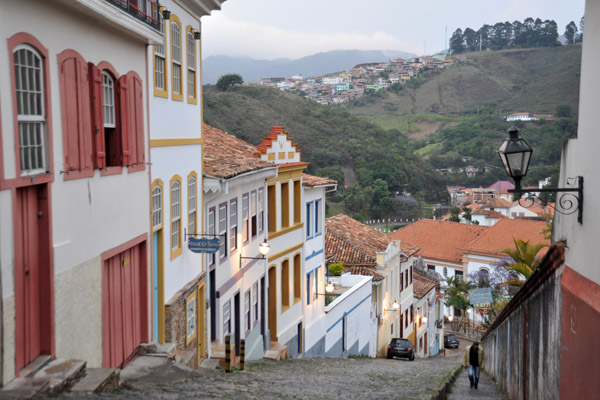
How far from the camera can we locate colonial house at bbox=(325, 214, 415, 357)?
101ft

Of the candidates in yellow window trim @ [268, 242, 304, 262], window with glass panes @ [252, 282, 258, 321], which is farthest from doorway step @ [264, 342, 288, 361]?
yellow window trim @ [268, 242, 304, 262]

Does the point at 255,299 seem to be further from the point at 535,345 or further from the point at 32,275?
the point at 32,275

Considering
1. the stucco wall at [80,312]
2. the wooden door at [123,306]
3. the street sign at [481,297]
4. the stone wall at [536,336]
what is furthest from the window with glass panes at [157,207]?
the street sign at [481,297]

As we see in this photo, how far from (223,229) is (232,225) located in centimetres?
67

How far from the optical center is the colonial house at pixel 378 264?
101 ft

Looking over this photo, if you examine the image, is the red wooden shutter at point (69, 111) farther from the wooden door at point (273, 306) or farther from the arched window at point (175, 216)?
the wooden door at point (273, 306)

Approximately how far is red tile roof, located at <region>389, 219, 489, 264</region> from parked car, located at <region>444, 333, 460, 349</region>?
16.3 meters

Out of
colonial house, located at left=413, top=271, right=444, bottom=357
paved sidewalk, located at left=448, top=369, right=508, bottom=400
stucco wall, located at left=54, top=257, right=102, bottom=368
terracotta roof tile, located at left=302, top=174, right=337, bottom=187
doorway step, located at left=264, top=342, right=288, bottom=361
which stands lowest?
colonial house, located at left=413, top=271, right=444, bottom=357

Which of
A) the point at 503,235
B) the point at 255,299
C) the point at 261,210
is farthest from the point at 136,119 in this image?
the point at 503,235

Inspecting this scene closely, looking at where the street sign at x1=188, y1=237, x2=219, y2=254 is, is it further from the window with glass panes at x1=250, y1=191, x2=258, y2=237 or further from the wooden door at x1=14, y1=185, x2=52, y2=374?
the window with glass panes at x1=250, y1=191, x2=258, y2=237

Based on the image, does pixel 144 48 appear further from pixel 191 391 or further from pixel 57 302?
pixel 191 391

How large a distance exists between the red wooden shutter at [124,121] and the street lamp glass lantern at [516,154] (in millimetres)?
5478

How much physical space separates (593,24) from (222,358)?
34.4 feet

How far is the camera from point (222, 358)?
1456 centimetres
